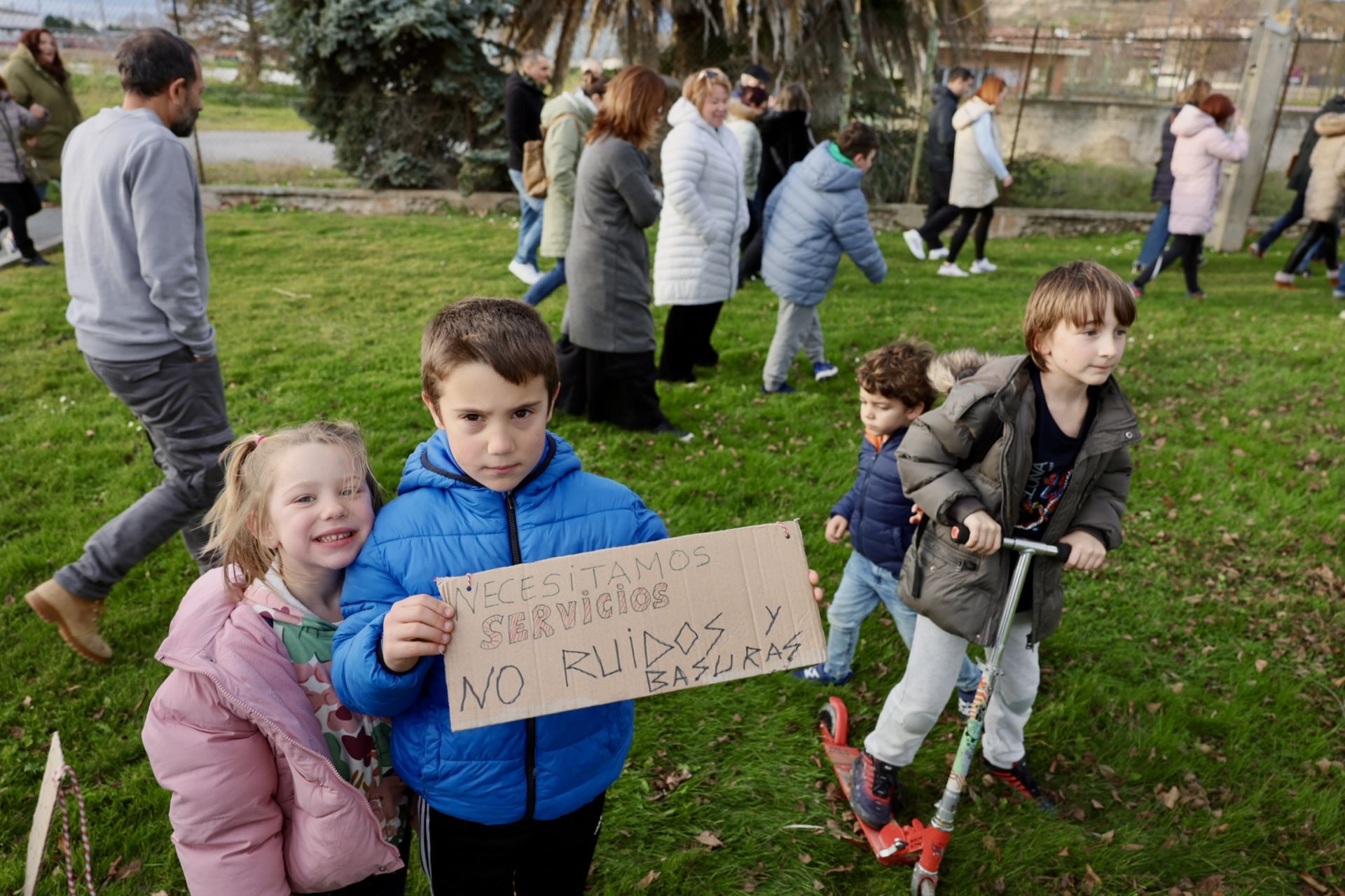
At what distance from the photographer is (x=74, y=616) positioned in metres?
3.52

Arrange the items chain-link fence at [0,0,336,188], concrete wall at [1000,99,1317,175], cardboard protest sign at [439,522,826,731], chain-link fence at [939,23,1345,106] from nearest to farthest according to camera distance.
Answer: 1. cardboard protest sign at [439,522,826,731]
2. chain-link fence at [0,0,336,188]
3. chain-link fence at [939,23,1345,106]
4. concrete wall at [1000,99,1317,175]

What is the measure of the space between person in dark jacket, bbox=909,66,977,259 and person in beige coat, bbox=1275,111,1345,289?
3935 mm

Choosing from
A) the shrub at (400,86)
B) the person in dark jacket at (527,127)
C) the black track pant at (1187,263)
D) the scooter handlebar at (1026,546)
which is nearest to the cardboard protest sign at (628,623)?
the scooter handlebar at (1026,546)

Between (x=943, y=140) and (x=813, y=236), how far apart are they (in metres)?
5.58

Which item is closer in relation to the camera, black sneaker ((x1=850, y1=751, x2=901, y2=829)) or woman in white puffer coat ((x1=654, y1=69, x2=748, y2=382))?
black sneaker ((x1=850, y1=751, x2=901, y2=829))

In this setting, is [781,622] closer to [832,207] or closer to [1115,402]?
[1115,402]

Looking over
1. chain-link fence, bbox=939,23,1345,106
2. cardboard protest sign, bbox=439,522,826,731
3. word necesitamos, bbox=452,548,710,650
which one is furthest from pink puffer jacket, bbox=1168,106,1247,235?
word necesitamos, bbox=452,548,710,650

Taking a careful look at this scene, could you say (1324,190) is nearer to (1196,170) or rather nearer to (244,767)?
(1196,170)

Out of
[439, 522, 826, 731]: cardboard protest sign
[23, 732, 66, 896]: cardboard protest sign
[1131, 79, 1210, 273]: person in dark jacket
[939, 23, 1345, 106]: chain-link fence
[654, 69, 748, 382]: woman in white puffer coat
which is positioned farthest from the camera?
[939, 23, 1345, 106]: chain-link fence

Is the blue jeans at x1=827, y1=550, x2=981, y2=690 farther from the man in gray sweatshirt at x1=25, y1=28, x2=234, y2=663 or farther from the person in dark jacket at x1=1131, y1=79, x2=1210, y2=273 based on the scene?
the person in dark jacket at x1=1131, y1=79, x2=1210, y2=273

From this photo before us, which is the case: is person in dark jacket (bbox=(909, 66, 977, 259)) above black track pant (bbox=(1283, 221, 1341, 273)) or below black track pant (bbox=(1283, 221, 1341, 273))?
above

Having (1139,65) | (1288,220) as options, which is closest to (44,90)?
(1288,220)

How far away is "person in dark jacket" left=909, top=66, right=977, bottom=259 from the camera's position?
10805 mm

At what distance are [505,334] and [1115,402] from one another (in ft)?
5.85
